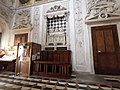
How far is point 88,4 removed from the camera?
4.95 meters

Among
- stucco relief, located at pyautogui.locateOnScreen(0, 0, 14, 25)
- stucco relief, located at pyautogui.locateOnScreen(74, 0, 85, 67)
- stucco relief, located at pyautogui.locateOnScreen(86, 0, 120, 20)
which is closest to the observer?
stucco relief, located at pyautogui.locateOnScreen(86, 0, 120, 20)

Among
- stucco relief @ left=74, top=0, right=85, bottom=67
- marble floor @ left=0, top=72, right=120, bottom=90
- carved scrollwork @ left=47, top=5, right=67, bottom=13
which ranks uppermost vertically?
carved scrollwork @ left=47, top=5, right=67, bottom=13

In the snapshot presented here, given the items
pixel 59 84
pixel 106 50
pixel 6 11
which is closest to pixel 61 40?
pixel 106 50

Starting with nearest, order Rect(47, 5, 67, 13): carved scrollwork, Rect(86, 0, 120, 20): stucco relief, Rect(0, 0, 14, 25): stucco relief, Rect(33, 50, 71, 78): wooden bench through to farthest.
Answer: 1. Rect(33, 50, 71, 78): wooden bench
2. Rect(86, 0, 120, 20): stucco relief
3. Rect(47, 5, 67, 13): carved scrollwork
4. Rect(0, 0, 14, 25): stucco relief

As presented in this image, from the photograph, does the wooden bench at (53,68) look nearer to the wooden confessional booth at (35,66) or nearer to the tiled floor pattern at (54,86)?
the wooden confessional booth at (35,66)

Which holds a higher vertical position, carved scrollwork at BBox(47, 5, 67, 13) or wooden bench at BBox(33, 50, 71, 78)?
Answer: carved scrollwork at BBox(47, 5, 67, 13)

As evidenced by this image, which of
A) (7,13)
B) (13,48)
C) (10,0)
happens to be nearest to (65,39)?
(13,48)

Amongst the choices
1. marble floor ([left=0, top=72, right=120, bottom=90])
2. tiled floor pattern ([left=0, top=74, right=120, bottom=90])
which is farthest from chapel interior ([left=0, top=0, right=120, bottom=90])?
tiled floor pattern ([left=0, top=74, right=120, bottom=90])

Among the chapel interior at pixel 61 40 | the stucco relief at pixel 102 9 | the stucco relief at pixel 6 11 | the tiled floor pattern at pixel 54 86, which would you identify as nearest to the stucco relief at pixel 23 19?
the chapel interior at pixel 61 40

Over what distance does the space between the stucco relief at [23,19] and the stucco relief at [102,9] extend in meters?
3.76

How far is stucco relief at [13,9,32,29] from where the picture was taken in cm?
595

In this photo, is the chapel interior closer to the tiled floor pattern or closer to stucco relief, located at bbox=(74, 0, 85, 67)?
stucco relief, located at bbox=(74, 0, 85, 67)

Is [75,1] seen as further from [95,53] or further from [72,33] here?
[95,53]

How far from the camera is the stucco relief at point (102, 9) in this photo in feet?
14.4
